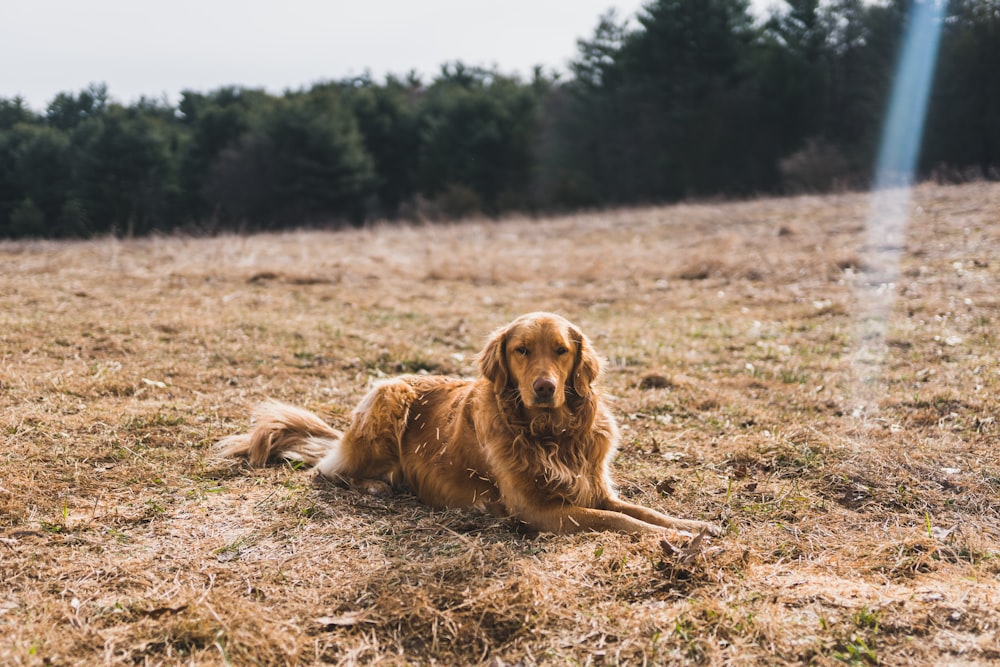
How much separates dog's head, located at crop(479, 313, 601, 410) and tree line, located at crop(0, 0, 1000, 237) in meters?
23.7

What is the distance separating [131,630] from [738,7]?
35.7 m

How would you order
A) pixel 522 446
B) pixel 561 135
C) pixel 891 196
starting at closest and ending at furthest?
pixel 522 446
pixel 891 196
pixel 561 135

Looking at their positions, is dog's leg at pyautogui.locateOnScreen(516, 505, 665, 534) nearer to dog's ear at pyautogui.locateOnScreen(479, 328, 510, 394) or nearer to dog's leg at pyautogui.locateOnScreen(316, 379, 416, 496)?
dog's ear at pyautogui.locateOnScreen(479, 328, 510, 394)

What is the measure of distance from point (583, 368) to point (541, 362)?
295mm

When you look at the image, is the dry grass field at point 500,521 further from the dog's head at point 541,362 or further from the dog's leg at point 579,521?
the dog's head at point 541,362

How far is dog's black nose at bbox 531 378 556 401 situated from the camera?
357 cm

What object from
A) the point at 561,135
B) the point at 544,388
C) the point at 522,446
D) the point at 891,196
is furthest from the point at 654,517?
the point at 561,135

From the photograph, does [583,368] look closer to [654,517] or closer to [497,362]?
[497,362]

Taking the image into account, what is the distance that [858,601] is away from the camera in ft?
9.31

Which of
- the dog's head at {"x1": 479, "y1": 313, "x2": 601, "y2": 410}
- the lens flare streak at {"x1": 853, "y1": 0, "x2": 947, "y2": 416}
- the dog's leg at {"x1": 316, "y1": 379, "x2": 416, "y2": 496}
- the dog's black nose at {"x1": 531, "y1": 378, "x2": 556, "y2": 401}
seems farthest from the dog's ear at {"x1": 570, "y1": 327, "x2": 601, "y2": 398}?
the lens flare streak at {"x1": 853, "y1": 0, "x2": 947, "y2": 416}

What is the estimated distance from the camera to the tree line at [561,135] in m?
27.6

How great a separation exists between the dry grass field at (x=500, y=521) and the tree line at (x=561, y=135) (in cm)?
1943

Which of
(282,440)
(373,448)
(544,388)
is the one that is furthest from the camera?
(282,440)

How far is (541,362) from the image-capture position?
12.1 feet
